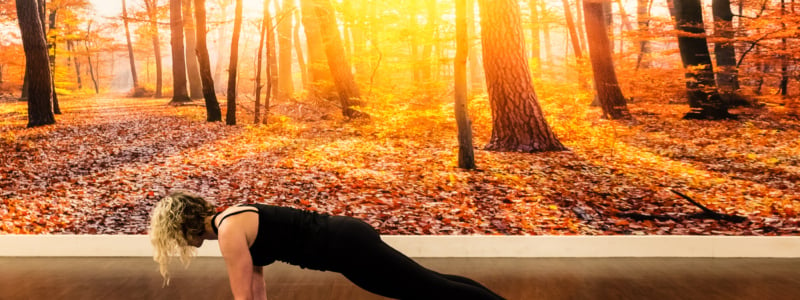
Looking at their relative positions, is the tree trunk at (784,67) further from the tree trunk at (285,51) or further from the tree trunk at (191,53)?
the tree trunk at (191,53)

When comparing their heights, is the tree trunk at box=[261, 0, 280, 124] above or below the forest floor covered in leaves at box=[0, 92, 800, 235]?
above

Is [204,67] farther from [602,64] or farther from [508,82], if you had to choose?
[602,64]

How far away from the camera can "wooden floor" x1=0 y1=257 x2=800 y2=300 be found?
348 cm

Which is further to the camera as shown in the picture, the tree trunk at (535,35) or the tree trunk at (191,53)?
the tree trunk at (191,53)

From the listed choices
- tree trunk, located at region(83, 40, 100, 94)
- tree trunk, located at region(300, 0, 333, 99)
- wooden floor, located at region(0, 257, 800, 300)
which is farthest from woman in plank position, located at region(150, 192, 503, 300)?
tree trunk, located at region(300, 0, 333, 99)

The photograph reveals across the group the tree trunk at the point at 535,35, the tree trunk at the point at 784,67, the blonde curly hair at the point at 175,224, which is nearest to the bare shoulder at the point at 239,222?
the blonde curly hair at the point at 175,224

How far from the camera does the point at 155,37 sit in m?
6.45

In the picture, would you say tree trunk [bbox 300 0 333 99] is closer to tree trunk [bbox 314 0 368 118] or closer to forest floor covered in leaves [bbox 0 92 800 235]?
tree trunk [bbox 314 0 368 118]

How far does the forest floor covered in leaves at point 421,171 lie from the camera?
4988 mm

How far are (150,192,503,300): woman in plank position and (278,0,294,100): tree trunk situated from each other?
15.0 feet

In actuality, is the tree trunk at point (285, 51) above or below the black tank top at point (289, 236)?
above

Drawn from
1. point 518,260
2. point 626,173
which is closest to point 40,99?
point 518,260

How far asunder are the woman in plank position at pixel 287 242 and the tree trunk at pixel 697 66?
15.5 ft

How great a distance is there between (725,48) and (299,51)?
4722 millimetres
